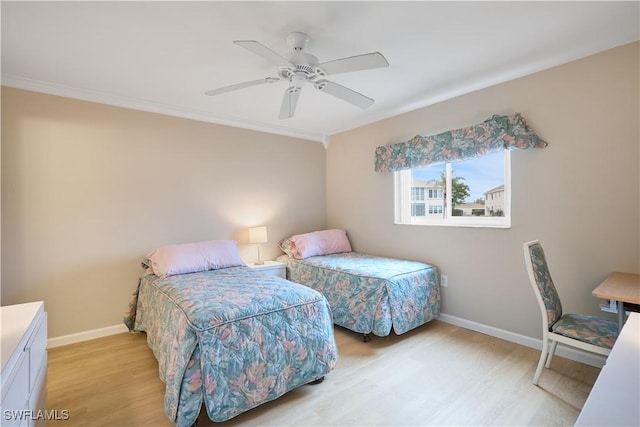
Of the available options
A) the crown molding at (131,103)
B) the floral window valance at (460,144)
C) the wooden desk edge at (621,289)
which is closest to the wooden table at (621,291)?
the wooden desk edge at (621,289)

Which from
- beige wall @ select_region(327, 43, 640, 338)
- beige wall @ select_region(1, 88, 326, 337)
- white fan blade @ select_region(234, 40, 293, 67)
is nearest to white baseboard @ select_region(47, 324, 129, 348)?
beige wall @ select_region(1, 88, 326, 337)

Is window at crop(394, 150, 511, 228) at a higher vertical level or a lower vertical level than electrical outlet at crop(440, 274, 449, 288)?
higher

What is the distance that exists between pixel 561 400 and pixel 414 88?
102 inches

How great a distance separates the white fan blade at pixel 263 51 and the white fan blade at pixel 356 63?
0.25 m

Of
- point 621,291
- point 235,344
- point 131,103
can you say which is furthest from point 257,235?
point 621,291

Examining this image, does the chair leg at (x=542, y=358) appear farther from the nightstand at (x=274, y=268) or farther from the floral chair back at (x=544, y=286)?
the nightstand at (x=274, y=268)

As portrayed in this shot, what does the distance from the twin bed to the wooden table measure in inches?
52.9

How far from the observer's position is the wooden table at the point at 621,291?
5.10 ft

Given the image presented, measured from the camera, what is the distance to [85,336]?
2.80 metres

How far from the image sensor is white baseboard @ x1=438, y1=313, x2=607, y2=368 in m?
2.22

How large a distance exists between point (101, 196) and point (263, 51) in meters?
2.28

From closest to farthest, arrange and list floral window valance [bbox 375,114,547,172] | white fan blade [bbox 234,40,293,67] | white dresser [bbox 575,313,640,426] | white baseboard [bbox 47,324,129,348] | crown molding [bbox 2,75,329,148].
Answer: white dresser [bbox 575,313,640,426]
white fan blade [bbox 234,40,293,67]
floral window valance [bbox 375,114,547,172]
crown molding [bbox 2,75,329,148]
white baseboard [bbox 47,324,129,348]

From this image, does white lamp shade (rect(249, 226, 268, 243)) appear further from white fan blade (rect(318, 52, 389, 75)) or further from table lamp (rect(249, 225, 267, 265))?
white fan blade (rect(318, 52, 389, 75))

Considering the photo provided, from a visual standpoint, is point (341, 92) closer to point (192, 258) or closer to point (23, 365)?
point (192, 258)
